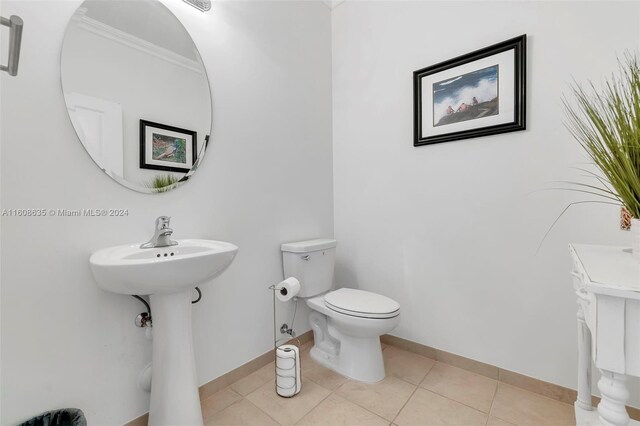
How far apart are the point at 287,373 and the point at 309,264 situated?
62 centimetres

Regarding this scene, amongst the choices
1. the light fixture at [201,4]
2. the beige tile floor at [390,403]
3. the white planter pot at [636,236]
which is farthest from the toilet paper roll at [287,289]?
the light fixture at [201,4]

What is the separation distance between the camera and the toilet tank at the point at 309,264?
1.78 meters

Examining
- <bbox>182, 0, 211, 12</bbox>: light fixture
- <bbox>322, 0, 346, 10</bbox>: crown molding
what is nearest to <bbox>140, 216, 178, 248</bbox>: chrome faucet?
<bbox>182, 0, 211, 12</bbox>: light fixture

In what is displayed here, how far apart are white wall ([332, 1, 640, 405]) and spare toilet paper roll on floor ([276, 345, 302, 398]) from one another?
0.82 m

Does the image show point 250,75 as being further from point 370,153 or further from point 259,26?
point 370,153

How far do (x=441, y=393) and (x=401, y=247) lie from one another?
836 mm

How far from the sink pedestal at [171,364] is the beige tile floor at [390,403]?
244 mm

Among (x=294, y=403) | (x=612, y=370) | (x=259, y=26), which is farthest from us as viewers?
(x=259, y=26)

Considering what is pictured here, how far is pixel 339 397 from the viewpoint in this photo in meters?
1.46

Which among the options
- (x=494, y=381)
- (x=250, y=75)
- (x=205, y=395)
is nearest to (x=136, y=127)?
(x=250, y=75)

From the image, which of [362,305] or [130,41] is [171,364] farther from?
[130,41]

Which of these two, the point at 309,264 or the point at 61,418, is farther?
the point at 309,264

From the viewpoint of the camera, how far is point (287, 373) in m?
1.45

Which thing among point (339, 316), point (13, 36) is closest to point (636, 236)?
point (339, 316)
